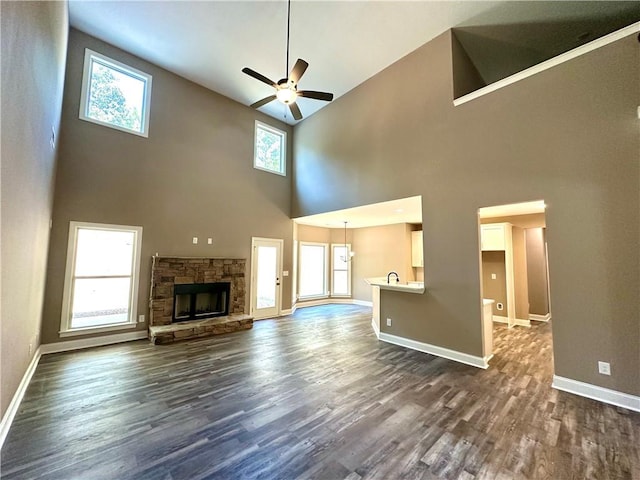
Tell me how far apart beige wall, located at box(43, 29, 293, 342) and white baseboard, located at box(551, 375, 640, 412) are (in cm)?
589

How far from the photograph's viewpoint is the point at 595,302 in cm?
303

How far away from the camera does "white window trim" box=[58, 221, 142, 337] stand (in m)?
4.50

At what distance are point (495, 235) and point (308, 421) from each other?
603 cm

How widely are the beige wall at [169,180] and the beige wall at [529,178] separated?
116 inches

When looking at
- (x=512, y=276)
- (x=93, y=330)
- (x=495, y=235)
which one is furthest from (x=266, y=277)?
(x=512, y=276)

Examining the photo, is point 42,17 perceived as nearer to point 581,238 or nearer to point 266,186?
point 266,186

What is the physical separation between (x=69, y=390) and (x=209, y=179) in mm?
4546

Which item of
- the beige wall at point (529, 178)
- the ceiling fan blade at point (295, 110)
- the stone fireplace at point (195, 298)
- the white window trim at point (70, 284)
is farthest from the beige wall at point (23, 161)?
the beige wall at point (529, 178)

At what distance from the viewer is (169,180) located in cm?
572

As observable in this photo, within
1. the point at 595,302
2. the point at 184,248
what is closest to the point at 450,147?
the point at 595,302

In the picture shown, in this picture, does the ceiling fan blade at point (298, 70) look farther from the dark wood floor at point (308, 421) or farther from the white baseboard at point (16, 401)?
the white baseboard at point (16, 401)

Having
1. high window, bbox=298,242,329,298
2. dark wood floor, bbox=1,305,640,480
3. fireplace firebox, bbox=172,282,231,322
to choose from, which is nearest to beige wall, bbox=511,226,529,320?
dark wood floor, bbox=1,305,640,480

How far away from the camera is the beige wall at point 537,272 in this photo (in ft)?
22.5

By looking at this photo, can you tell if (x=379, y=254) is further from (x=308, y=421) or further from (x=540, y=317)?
(x=308, y=421)
